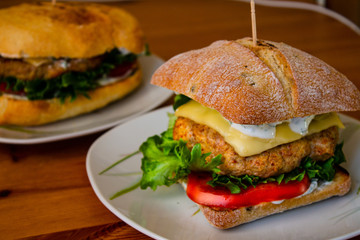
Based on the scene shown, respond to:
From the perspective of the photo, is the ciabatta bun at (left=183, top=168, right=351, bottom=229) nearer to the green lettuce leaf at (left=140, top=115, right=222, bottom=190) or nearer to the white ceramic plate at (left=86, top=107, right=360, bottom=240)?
the white ceramic plate at (left=86, top=107, right=360, bottom=240)

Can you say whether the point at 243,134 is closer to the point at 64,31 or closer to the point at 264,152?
the point at 264,152

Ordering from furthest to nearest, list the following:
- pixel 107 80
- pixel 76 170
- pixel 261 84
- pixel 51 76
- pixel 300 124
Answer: pixel 107 80 → pixel 51 76 → pixel 76 170 → pixel 300 124 → pixel 261 84

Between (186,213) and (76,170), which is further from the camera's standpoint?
(76,170)

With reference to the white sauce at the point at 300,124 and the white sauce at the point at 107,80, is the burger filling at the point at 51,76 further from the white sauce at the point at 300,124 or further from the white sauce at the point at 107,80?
the white sauce at the point at 300,124

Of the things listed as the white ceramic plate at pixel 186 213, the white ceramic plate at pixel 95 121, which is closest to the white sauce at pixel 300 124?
the white ceramic plate at pixel 186 213

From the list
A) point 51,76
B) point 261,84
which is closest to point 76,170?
point 51,76
